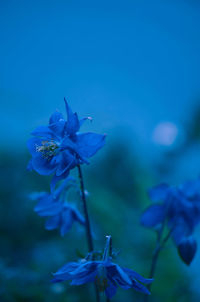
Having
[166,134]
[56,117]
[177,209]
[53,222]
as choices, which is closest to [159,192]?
[177,209]

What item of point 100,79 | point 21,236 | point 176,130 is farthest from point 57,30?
point 21,236

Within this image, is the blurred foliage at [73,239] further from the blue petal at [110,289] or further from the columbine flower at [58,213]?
the blue petal at [110,289]

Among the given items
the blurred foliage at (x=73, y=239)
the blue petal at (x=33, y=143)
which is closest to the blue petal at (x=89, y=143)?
the blue petal at (x=33, y=143)

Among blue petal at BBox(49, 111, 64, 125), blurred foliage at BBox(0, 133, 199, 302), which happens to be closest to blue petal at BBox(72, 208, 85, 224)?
blurred foliage at BBox(0, 133, 199, 302)

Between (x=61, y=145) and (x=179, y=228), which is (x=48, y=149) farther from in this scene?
(x=179, y=228)

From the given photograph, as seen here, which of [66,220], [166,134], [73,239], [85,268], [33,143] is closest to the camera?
[85,268]

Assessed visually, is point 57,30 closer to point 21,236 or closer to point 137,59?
point 137,59

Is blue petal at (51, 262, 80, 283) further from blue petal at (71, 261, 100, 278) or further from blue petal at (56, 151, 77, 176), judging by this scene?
blue petal at (56, 151, 77, 176)
